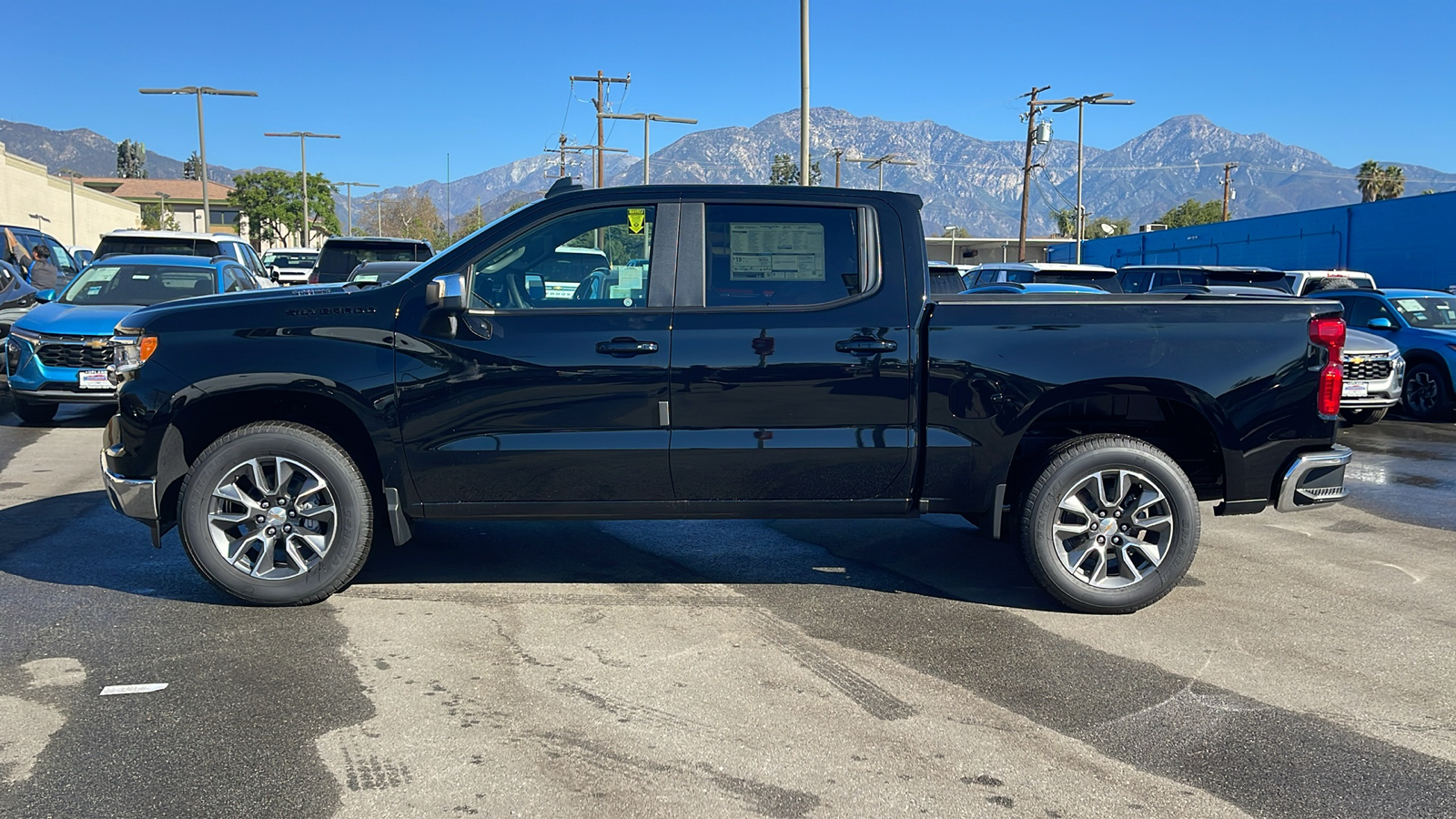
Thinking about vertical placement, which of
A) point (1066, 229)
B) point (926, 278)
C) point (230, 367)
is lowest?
point (230, 367)

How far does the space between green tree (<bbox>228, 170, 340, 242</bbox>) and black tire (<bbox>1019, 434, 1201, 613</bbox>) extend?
83.4 m

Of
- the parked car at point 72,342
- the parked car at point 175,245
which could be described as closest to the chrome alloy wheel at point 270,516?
the parked car at point 72,342

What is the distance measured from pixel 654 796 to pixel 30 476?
24.0 feet

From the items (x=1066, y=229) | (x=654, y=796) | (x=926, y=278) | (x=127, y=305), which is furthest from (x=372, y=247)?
(x=1066, y=229)

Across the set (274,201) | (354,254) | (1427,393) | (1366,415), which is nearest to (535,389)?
(1366,415)

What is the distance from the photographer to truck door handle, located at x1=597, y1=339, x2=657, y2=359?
5039 mm

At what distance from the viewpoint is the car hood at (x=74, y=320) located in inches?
429

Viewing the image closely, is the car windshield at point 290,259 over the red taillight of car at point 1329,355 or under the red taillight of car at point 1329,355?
over

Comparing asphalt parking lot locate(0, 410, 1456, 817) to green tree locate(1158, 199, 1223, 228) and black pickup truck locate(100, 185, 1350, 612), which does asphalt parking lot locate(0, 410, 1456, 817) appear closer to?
black pickup truck locate(100, 185, 1350, 612)

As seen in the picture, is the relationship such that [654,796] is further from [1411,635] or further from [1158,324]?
[1411,635]

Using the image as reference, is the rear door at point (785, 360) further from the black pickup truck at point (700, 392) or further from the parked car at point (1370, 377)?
the parked car at point (1370, 377)

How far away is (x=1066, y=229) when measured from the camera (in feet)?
382

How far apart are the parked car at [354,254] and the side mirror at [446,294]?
1121cm

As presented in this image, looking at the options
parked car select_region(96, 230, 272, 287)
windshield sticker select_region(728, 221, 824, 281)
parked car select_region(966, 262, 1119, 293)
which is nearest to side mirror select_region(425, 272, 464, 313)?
windshield sticker select_region(728, 221, 824, 281)
